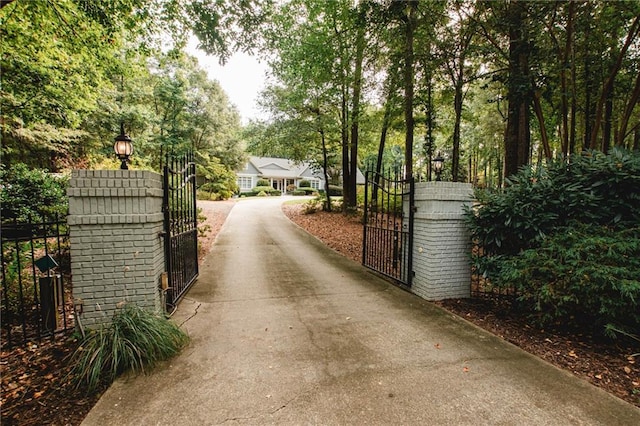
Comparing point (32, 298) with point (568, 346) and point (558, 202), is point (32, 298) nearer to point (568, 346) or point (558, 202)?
point (568, 346)

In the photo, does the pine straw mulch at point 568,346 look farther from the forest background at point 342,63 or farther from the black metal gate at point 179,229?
the black metal gate at point 179,229

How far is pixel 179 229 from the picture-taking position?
460 centimetres

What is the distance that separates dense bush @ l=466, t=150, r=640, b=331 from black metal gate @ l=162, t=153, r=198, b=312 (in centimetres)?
453

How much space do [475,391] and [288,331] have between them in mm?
2037

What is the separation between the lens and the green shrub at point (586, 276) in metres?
2.91

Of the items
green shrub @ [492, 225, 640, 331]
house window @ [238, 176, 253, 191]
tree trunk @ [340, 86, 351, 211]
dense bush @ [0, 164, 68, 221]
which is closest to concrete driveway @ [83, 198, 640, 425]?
green shrub @ [492, 225, 640, 331]

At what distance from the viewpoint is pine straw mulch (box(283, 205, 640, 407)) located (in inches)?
104

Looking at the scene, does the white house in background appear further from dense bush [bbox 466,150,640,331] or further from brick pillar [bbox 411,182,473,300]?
dense bush [bbox 466,150,640,331]

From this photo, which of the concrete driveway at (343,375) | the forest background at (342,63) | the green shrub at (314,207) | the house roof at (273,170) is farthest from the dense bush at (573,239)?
the house roof at (273,170)

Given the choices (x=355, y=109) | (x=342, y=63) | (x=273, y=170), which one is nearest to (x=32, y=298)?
(x=342, y=63)

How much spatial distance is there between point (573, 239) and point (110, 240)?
5339 millimetres

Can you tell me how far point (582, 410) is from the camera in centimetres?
224

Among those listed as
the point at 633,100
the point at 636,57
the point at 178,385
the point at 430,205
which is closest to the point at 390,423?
the point at 178,385

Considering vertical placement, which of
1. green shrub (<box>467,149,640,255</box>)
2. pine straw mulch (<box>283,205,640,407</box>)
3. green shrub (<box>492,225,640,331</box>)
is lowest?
pine straw mulch (<box>283,205,640,407</box>)
